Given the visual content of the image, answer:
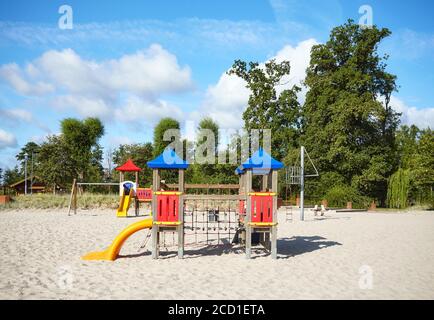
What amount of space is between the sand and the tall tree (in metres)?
29.0

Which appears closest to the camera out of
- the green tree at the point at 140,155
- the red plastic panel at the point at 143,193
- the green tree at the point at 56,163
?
the red plastic panel at the point at 143,193

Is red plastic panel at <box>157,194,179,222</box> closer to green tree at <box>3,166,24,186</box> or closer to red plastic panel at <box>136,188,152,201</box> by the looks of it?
red plastic panel at <box>136,188,152,201</box>

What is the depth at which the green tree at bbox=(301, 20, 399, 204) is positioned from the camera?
106 ft

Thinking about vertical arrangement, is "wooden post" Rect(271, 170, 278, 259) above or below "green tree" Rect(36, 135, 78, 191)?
below

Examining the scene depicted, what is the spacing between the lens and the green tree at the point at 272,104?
36.3 m

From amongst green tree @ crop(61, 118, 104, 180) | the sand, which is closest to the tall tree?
green tree @ crop(61, 118, 104, 180)

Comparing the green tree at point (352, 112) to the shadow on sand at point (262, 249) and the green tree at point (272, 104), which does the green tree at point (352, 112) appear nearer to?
the green tree at point (272, 104)

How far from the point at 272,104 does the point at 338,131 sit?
7.06 m

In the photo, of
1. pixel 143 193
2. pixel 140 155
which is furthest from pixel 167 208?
pixel 140 155

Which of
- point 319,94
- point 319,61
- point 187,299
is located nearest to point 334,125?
point 319,94

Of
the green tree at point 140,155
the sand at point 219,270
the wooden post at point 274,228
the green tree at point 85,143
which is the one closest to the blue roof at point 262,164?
the wooden post at point 274,228

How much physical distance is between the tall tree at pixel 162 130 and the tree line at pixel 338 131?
3898 millimetres

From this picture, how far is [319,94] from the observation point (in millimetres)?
35312

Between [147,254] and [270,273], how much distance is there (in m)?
3.58
